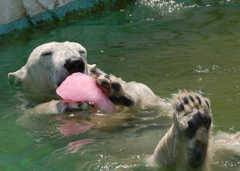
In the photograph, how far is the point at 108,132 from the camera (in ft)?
10.6

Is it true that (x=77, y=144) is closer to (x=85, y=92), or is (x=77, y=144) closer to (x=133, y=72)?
(x=85, y=92)

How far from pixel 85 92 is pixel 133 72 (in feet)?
7.44

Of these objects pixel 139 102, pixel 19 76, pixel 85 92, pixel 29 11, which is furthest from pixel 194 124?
pixel 29 11

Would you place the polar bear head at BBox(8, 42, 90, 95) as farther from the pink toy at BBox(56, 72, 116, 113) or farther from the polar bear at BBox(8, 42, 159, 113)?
the pink toy at BBox(56, 72, 116, 113)

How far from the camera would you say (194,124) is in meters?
2.11

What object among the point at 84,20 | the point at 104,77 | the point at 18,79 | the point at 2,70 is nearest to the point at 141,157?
the point at 104,77

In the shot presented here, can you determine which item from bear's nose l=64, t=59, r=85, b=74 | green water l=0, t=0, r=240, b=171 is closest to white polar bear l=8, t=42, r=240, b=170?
bear's nose l=64, t=59, r=85, b=74

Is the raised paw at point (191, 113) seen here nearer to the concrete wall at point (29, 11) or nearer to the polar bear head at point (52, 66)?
the polar bear head at point (52, 66)

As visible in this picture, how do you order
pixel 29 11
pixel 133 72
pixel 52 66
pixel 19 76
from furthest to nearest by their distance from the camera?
pixel 29 11 < pixel 133 72 < pixel 19 76 < pixel 52 66

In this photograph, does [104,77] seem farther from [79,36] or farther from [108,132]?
[79,36]

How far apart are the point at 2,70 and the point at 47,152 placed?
12.6 ft

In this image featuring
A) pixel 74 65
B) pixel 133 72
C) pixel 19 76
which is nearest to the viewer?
pixel 74 65

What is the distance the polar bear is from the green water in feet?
0.57

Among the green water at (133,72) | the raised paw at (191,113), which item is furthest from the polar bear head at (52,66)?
the raised paw at (191,113)
